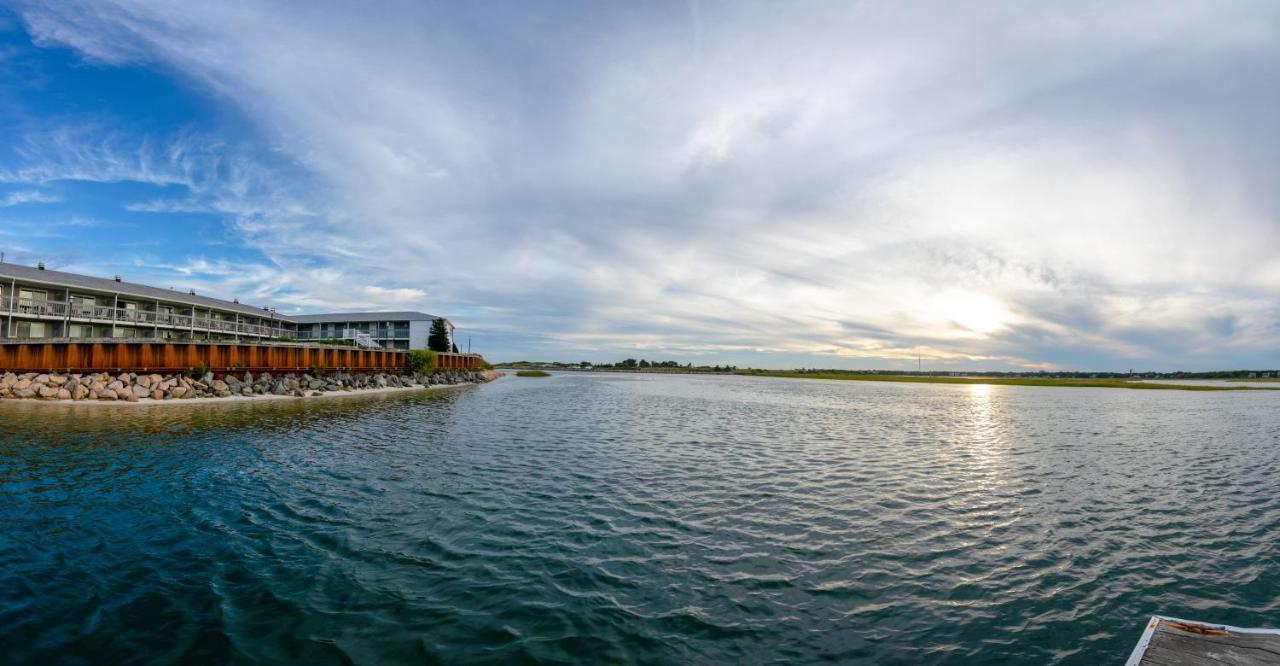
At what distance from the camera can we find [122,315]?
229ft

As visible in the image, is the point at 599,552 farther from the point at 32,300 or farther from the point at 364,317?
the point at 364,317

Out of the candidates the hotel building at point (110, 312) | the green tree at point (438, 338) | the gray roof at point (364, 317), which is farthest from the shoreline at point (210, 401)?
the gray roof at point (364, 317)

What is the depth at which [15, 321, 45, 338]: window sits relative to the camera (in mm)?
59125

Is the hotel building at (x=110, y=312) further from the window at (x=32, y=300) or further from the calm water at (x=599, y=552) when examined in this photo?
the calm water at (x=599, y=552)

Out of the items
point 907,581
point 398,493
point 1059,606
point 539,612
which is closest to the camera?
point 539,612

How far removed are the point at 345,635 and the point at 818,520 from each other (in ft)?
38.4

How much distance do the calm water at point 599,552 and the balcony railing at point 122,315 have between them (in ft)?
170

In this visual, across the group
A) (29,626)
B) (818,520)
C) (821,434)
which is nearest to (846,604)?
(818,520)

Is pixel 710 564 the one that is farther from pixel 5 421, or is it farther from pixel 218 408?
pixel 218 408

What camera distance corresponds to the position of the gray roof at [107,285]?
197ft

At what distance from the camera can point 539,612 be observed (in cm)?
902

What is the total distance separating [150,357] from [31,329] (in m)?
30.1

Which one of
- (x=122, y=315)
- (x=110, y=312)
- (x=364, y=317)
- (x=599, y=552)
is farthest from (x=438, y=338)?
(x=599, y=552)

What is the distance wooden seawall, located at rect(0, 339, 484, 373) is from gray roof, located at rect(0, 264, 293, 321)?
2157 centimetres
